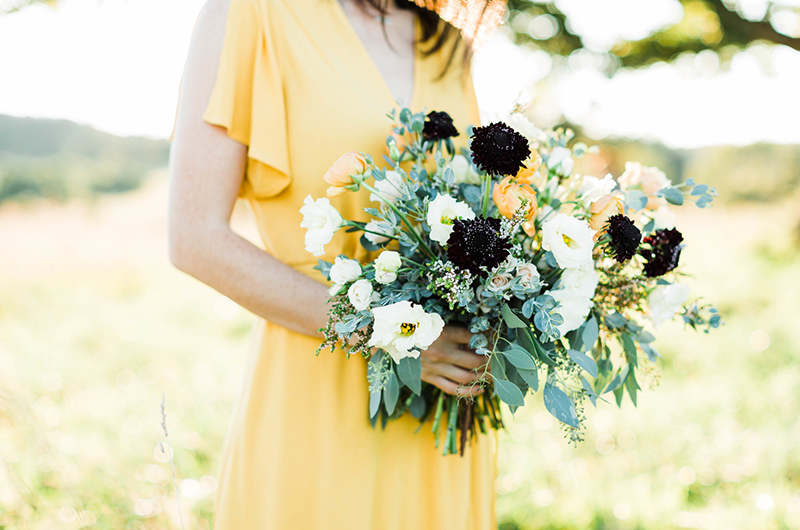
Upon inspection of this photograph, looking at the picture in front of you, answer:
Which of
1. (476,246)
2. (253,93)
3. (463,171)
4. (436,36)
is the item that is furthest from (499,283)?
(436,36)

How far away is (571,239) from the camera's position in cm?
84

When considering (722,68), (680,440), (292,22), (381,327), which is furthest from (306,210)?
(722,68)

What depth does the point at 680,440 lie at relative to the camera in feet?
10.1

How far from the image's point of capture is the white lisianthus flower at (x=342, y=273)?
863mm

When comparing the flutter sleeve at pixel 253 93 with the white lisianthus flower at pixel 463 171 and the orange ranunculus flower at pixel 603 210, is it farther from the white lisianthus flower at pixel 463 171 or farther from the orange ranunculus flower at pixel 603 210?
the orange ranunculus flower at pixel 603 210

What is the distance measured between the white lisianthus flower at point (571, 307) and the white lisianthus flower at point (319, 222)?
41 cm

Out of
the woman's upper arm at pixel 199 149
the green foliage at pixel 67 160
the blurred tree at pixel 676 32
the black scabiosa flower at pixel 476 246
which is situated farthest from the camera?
the green foliage at pixel 67 160

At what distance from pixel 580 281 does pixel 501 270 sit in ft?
0.55

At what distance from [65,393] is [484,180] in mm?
3835

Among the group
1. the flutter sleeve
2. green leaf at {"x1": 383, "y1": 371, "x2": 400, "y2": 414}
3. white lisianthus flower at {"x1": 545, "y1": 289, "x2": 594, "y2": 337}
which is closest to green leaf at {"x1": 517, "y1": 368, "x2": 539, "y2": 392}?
white lisianthus flower at {"x1": 545, "y1": 289, "x2": 594, "y2": 337}

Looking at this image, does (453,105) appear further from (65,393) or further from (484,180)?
(65,393)

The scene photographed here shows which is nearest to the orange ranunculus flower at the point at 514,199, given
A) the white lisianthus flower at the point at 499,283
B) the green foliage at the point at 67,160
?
the white lisianthus flower at the point at 499,283

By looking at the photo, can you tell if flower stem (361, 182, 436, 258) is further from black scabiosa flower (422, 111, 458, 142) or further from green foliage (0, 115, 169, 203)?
green foliage (0, 115, 169, 203)

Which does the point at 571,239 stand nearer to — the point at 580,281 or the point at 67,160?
the point at 580,281
